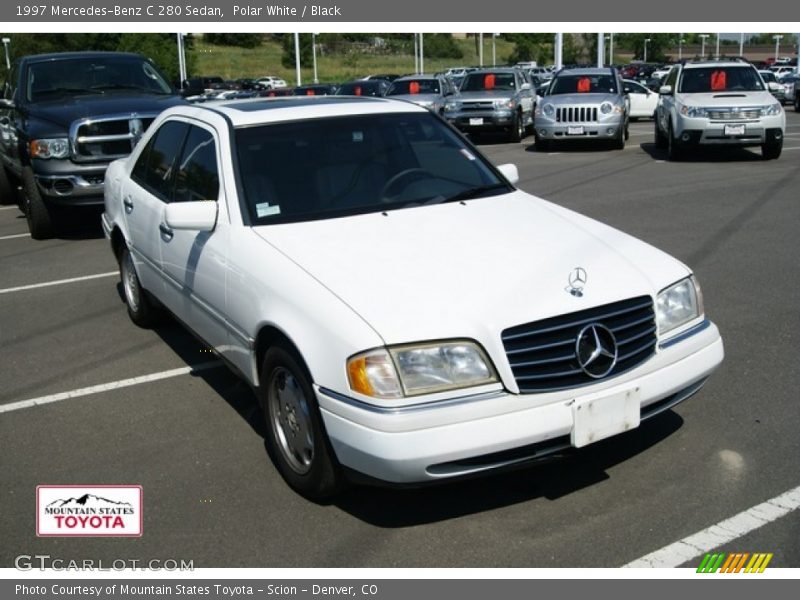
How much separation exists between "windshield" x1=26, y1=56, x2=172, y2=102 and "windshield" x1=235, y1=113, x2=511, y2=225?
663cm

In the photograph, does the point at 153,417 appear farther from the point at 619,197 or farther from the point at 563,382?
the point at 619,197

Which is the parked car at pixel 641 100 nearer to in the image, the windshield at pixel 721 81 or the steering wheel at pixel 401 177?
the windshield at pixel 721 81

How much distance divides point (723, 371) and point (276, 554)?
10.1ft

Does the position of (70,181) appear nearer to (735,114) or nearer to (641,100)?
(735,114)

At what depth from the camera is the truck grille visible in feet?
33.0

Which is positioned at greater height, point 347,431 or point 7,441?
point 347,431

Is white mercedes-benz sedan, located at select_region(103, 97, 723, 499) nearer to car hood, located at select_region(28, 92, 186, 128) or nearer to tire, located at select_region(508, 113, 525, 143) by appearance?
car hood, located at select_region(28, 92, 186, 128)

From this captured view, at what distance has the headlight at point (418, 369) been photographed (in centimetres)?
368

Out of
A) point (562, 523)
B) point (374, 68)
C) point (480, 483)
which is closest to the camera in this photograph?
point (562, 523)

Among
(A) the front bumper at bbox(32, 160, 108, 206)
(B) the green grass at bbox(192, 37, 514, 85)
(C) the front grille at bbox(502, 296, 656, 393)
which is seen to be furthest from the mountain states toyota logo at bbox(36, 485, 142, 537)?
(B) the green grass at bbox(192, 37, 514, 85)

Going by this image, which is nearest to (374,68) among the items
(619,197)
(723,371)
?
(619,197)

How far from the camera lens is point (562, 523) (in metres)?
3.94

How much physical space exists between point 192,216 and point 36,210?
656cm

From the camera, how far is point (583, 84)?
1959 cm
